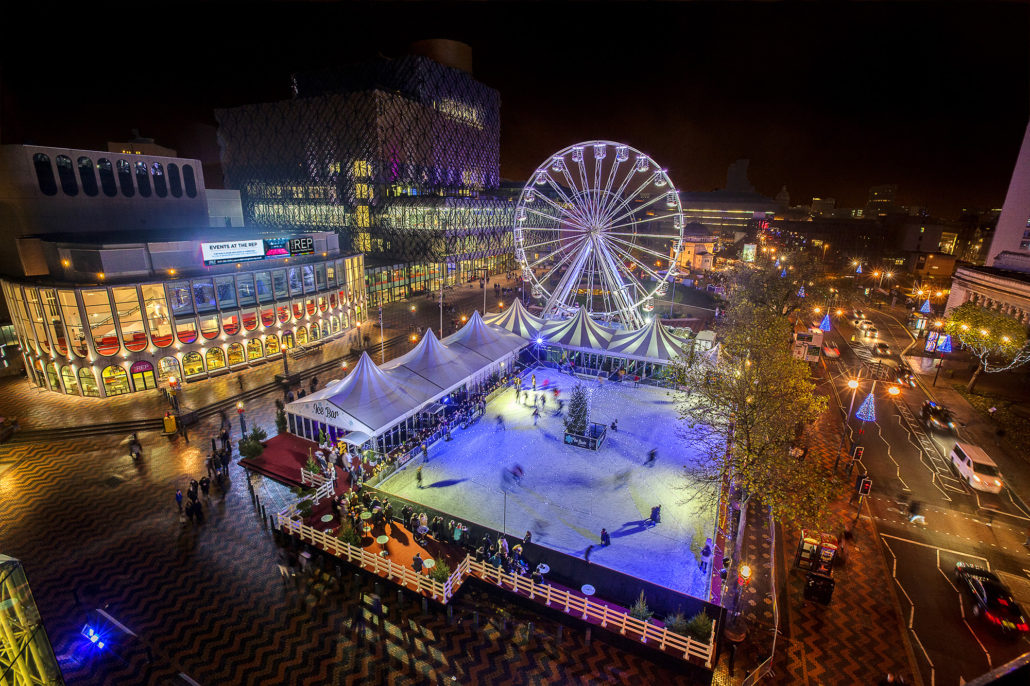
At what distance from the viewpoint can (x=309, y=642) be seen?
41.2 feet

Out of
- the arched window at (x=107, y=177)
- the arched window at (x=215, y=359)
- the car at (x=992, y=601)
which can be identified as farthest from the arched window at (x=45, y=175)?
the car at (x=992, y=601)

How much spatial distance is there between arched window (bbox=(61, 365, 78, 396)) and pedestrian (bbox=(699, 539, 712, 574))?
34.5m

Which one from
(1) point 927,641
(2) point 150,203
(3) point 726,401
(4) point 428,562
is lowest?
(1) point 927,641

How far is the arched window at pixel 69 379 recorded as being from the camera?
26.6 m

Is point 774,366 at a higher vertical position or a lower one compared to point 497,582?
higher

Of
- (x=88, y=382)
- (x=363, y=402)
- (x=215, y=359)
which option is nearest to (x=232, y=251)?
(x=215, y=359)

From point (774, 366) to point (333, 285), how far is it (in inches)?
1332

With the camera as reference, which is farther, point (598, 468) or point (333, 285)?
point (333, 285)

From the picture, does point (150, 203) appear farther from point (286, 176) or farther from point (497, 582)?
point (497, 582)

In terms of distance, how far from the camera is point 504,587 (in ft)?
46.1

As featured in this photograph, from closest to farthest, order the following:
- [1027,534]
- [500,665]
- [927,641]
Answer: [500,665] → [927,641] → [1027,534]

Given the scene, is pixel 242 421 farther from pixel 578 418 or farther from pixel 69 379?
pixel 578 418

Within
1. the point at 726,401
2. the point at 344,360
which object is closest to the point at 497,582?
the point at 726,401

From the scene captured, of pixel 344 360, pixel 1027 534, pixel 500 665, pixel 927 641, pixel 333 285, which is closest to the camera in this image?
pixel 500 665
